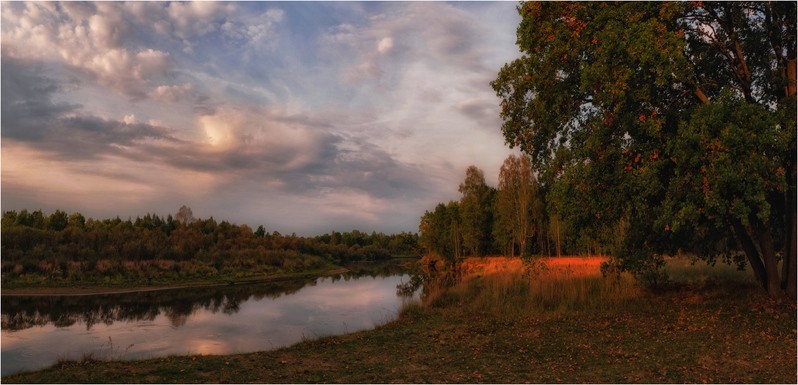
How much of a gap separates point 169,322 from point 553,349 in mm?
20207

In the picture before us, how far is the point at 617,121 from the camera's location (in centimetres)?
1470

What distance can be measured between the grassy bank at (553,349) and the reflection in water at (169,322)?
135 inches

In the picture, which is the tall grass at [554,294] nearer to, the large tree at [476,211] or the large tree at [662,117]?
the large tree at [662,117]

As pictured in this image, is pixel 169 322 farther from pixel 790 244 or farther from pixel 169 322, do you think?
pixel 790 244

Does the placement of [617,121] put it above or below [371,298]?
above

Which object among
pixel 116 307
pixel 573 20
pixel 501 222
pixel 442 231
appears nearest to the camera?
pixel 573 20

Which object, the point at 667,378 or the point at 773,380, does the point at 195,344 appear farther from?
the point at 773,380

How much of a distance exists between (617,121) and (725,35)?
563 centimetres

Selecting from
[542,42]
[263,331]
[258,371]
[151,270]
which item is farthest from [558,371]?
Result: [151,270]

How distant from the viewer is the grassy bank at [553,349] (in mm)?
9602

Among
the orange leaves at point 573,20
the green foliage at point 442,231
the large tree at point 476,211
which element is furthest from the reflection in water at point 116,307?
the green foliage at point 442,231

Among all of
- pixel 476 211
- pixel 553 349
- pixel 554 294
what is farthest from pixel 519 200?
pixel 553 349

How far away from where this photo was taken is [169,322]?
24984mm

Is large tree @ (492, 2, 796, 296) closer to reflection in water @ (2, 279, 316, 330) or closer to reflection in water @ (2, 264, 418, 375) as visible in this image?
reflection in water @ (2, 264, 418, 375)
